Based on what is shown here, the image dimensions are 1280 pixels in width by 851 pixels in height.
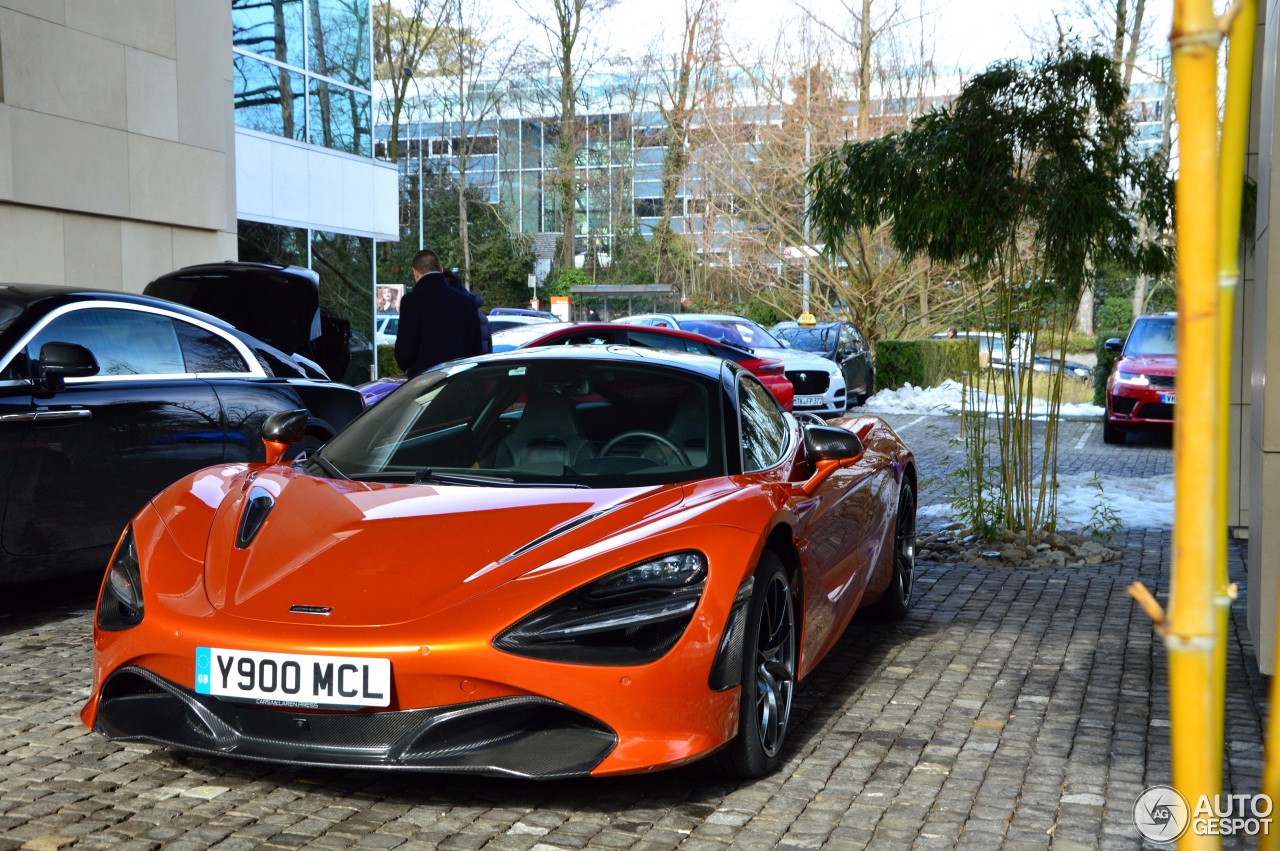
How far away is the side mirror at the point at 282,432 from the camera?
4.93 metres

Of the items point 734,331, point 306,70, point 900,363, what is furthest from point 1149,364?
point 306,70

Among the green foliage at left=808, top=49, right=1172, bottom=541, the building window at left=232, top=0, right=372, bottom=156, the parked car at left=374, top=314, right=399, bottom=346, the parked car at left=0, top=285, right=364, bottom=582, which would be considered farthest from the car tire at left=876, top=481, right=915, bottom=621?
the parked car at left=374, top=314, right=399, bottom=346

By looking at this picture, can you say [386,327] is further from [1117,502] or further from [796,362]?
[1117,502]

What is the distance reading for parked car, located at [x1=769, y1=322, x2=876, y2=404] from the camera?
74.7ft

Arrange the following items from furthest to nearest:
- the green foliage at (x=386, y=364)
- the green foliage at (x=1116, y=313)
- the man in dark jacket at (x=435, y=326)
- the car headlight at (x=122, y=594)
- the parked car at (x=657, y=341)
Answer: the green foliage at (x=1116, y=313), the green foliage at (x=386, y=364), the parked car at (x=657, y=341), the man in dark jacket at (x=435, y=326), the car headlight at (x=122, y=594)

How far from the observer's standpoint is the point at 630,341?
1472 cm

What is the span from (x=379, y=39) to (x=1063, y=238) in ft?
129

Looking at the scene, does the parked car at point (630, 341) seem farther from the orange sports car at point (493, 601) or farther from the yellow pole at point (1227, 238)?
the yellow pole at point (1227, 238)

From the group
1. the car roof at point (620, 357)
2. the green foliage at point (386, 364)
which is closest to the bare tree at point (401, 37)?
the green foliage at point (386, 364)

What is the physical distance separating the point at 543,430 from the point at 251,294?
16.1 ft

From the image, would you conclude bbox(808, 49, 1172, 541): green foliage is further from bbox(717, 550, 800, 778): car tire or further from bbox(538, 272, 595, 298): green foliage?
bbox(538, 272, 595, 298): green foliage

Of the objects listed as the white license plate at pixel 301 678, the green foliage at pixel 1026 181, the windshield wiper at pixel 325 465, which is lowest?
the white license plate at pixel 301 678

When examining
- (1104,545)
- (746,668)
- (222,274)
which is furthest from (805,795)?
(222,274)

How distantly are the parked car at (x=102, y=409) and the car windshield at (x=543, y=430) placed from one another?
1.55 meters
